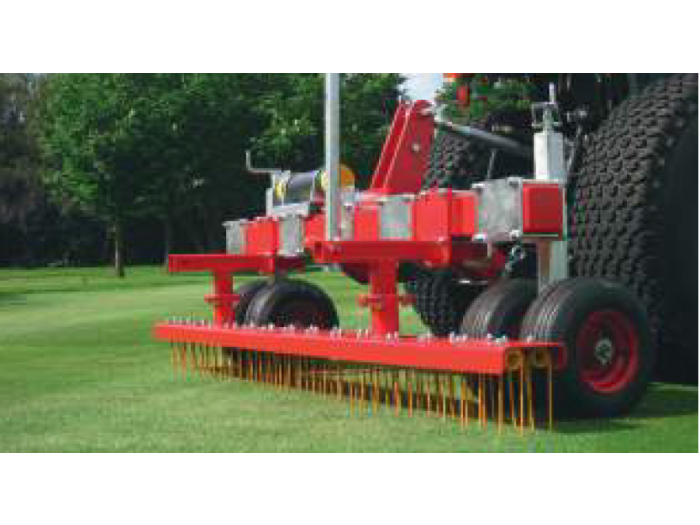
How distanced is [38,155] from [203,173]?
15.4 meters

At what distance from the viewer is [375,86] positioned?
1345 inches

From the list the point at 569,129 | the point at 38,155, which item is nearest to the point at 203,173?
the point at 38,155

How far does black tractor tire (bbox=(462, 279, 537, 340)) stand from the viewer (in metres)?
5.50

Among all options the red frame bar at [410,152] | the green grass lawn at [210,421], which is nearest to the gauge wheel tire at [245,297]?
the green grass lawn at [210,421]

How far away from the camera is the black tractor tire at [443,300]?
768 cm

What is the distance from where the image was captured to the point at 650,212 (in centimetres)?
562

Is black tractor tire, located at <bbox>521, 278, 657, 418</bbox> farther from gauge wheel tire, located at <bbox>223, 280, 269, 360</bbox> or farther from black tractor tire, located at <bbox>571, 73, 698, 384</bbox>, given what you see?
gauge wheel tire, located at <bbox>223, 280, 269, 360</bbox>

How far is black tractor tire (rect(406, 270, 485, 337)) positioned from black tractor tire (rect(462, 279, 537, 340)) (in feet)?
6.18

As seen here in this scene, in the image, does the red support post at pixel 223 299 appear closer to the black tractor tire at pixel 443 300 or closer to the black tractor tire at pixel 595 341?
the black tractor tire at pixel 443 300

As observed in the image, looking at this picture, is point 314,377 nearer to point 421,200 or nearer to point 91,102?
point 421,200

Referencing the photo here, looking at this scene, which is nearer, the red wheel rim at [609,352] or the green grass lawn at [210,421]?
the green grass lawn at [210,421]

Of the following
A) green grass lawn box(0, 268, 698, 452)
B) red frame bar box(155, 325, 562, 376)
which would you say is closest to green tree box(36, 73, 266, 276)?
green grass lawn box(0, 268, 698, 452)

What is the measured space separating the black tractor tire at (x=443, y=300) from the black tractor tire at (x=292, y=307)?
0.67m

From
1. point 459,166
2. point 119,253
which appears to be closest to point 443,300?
point 459,166
